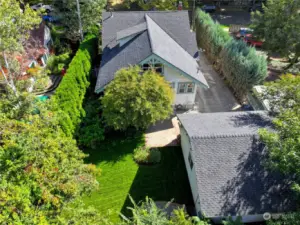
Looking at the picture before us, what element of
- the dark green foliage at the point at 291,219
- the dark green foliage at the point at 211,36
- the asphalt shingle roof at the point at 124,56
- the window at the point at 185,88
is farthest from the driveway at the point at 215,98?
the dark green foliage at the point at 291,219

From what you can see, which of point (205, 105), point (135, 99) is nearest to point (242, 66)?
point (205, 105)

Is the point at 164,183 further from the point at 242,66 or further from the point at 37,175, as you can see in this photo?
the point at 242,66

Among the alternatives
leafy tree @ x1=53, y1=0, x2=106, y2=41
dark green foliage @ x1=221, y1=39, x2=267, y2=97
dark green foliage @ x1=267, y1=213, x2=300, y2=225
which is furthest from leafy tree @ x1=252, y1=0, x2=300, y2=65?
leafy tree @ x1=53, y1=0, x2=106, y2=41

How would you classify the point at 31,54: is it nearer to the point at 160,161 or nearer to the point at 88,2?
the point at 88,2

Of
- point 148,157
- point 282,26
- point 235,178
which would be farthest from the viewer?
point 282,26

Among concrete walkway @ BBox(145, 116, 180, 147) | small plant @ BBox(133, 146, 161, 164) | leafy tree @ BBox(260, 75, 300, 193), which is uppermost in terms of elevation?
leafy tree @ BBox(260, 75, 300, 193)

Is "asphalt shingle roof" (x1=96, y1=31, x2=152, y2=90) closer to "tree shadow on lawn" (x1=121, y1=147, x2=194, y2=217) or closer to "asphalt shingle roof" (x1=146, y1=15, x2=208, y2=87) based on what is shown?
"asphalt shingle roof" (x1=146, y1=15, x2=208, y2=87)

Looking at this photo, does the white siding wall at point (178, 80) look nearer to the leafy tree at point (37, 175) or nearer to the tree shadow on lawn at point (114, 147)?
the tree shadow on lawn at point (114, 147)
